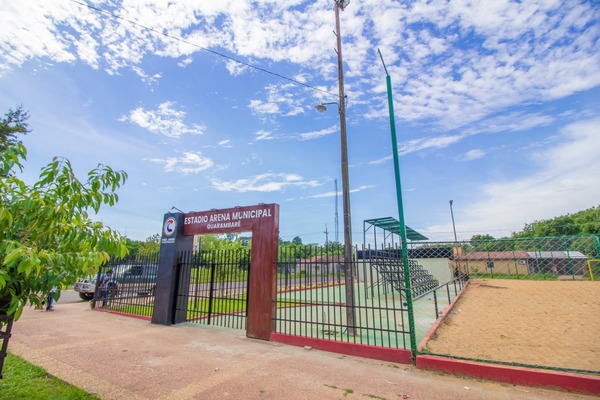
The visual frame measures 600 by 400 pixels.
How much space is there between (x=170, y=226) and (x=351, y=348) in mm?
7064

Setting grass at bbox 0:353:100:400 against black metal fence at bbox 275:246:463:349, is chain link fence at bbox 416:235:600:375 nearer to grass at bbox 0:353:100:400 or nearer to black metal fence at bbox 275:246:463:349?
black metal fence at bbox 275:246:463:349

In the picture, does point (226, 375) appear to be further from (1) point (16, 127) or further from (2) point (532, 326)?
(1) point (16, 127)

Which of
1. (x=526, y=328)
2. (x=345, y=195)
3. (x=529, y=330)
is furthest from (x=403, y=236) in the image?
(x=526, y=328)

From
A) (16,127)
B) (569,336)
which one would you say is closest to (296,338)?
(569,336)

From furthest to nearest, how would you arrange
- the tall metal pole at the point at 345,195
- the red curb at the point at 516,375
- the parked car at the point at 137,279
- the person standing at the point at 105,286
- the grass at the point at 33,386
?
the person standing at the point at 105,286 → the parked car at the point at 137,279 → the tall metal pole at the point at 345,195 → the red curb at the point at 516,375 → the grass at the point at 33,386

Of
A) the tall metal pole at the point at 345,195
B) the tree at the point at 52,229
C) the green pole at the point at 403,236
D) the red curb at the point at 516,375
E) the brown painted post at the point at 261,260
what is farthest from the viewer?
the brown painted post at the point at 261,260

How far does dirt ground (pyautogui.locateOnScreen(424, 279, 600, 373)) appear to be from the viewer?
5.59 metres

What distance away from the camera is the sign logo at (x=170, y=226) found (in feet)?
32.8

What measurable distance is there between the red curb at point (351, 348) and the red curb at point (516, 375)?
364 millimetres

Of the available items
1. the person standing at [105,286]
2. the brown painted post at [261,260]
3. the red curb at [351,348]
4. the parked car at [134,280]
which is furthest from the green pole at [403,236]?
the person standing at [105,286]

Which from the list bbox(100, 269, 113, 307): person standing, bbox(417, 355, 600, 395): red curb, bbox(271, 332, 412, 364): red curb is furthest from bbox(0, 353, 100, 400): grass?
bbox(100, 269, 113, 307): person standing

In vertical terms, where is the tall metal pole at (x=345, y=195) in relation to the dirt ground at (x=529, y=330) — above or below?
Result: above

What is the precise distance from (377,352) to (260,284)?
3.28m

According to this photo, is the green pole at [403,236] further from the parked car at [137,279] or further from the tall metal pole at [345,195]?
the parked car at [137,279]
